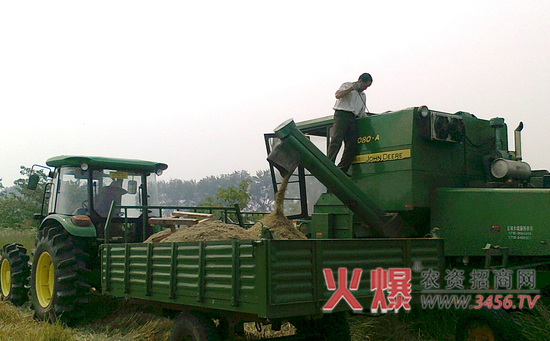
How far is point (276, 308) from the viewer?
380 cm

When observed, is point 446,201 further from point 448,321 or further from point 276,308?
point 276,308

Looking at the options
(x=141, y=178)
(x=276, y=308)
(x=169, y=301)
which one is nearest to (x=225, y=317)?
(x=169, y=301)

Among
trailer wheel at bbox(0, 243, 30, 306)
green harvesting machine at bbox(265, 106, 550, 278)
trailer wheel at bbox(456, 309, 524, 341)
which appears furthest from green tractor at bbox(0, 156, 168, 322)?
trailer wheel at bbox(456, 309, 524, 341)

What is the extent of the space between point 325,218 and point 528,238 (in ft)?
8.04

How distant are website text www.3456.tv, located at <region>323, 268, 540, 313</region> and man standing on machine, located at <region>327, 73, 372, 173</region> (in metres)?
1.92

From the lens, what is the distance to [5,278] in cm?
934

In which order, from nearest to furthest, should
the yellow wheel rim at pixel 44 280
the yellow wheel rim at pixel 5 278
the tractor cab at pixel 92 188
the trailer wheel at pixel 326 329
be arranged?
the trailer wheel at pixel 326 329 → the yellow wheel rim at pixel 44 280 → the tractor cab at pixel 92 188 → the yellow wheel rim at pixel 5 278

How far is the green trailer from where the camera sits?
3.86m

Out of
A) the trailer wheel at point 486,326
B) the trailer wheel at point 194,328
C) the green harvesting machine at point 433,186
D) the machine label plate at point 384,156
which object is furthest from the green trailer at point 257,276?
the machine label plate at point 384,156

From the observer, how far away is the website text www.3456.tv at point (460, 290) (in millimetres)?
4576

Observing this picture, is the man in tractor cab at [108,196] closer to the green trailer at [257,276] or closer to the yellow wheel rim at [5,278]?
the yellow wheel rim at [5,278]

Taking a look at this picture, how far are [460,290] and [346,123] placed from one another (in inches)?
95.6

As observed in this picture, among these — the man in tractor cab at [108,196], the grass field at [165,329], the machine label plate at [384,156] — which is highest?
the machine label plate at [384,156]

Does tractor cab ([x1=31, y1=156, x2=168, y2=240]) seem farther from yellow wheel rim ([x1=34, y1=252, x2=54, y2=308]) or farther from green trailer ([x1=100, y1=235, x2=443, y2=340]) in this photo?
green trailer ([x1=100, y1=235, x2=443, y2=340])
